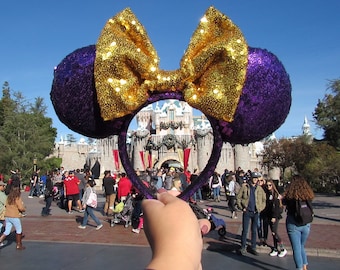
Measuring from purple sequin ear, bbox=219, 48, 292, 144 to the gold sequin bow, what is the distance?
0.11 metres

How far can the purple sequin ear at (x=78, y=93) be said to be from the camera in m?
3.26

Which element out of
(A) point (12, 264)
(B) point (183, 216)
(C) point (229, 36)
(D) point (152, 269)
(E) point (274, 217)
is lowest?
(A) point (12, 264)

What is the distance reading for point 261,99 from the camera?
314 centimetres

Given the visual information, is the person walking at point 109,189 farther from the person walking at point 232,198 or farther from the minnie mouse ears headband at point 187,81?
the minnie mouse ears headband at point 187,81

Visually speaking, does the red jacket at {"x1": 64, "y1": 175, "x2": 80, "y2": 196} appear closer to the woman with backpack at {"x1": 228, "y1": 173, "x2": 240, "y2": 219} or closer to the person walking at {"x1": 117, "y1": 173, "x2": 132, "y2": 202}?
the person walking at {"x1": 117, "y1": 173, "x2": 132, "y2": 202}

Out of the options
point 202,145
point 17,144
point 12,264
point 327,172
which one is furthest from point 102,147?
point 12,264

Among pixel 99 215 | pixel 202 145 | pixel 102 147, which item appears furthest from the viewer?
pixel 102 147

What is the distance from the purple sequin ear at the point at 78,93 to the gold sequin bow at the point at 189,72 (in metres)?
0.14

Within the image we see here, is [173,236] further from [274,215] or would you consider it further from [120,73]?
[274,215]

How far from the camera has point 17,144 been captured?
33.9 m

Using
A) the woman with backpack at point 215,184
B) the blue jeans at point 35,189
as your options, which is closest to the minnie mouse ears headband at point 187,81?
the woman with backpack at point 215,184

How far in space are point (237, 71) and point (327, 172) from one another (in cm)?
1914

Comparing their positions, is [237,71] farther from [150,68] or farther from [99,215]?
[99,215]

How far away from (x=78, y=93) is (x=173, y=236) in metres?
2.11
